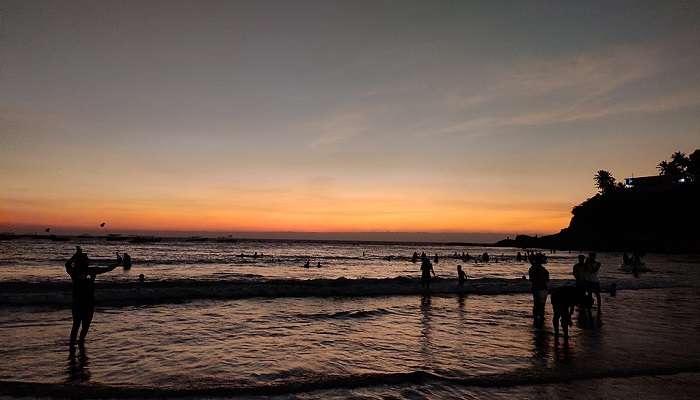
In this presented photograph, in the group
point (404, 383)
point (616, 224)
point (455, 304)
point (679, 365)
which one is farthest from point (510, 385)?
point (616, 224)

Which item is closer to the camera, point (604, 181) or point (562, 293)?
point (562, 293)

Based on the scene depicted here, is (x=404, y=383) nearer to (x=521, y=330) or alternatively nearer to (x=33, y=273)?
(x=521, y=330)

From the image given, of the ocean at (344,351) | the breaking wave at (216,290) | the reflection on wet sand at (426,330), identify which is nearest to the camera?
the ocean at (344,351)

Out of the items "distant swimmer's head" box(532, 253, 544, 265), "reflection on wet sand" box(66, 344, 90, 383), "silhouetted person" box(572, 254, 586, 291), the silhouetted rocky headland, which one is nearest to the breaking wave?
"silhouetted person" box(572, 254, 586, 291)

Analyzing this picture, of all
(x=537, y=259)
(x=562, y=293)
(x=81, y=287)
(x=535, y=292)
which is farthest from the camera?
(x=535, y=292)

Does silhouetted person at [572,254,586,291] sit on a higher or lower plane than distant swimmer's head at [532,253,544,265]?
lower

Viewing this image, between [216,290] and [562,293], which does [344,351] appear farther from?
[216,290]

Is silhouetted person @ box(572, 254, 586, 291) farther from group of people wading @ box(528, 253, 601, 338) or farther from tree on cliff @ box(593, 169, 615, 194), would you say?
tree on cliff @ box(593, 169, 615, 194)

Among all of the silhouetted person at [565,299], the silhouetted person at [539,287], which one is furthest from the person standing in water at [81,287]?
the silhouetted person at [539,287]

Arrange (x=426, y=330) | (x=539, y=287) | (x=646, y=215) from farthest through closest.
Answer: (x=646, y=215) < (x=539, y=287) < (x=426, y=330)

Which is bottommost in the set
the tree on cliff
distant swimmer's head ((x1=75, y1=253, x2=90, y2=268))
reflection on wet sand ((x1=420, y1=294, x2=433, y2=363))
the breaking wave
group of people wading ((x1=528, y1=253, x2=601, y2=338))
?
the breaking wave

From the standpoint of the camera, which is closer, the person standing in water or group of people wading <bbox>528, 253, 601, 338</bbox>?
the person standing in water

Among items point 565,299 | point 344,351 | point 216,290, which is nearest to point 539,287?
point 565,299

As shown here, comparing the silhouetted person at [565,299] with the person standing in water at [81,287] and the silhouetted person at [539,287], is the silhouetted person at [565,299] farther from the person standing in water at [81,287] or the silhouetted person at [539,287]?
the person standing in water at [81,287]
